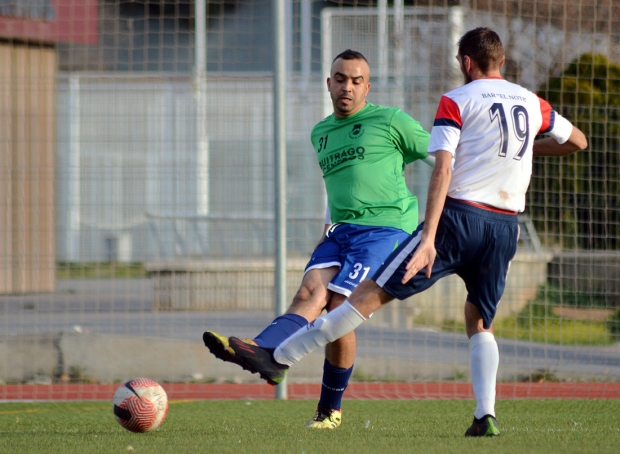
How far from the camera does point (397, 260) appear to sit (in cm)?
448

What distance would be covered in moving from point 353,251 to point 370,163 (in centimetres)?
56

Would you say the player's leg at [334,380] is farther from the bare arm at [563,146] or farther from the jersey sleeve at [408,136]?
the bare arm at [563,146]

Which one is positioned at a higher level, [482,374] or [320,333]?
[320,333]

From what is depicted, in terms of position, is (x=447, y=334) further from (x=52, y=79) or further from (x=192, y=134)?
(x=52, y=79)

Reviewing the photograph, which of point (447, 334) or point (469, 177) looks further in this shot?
point (447, 334)

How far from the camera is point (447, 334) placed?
909 cm

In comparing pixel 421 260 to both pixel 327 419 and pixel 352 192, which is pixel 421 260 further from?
pixel 327 419

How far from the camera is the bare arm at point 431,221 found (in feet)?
14.3

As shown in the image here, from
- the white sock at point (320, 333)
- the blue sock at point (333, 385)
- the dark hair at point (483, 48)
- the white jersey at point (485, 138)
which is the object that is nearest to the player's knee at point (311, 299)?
the blue sock at point (333, 385)

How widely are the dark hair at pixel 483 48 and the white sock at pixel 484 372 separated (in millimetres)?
1422

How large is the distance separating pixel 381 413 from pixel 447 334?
2.38m

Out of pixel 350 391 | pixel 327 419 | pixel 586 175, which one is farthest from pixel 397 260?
pixel 586 175

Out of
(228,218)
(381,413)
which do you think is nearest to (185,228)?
(228,218)

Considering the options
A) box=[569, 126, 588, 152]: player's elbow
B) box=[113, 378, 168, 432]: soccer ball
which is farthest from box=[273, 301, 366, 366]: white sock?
box=[569, 126, 588, 152]: player's elbow
